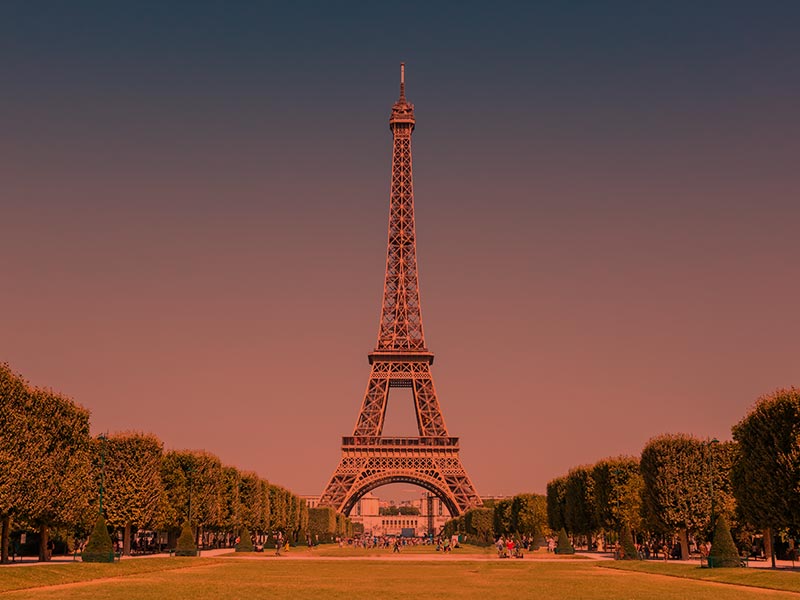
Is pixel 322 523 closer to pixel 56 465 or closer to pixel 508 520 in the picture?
pixel 508 520

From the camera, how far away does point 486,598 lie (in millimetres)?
33375

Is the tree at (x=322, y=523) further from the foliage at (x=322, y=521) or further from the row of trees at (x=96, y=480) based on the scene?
the row of trees at (x=96, y=480)

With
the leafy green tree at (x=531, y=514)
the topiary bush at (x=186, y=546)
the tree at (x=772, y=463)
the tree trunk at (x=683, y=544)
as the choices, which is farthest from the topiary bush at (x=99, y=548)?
the leafy green tree at (x=531, y=514)

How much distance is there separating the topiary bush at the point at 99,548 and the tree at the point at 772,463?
38.8m

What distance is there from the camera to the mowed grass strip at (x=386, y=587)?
33875 millimetres

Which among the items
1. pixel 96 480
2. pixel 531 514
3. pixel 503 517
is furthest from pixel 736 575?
pixel 503 517

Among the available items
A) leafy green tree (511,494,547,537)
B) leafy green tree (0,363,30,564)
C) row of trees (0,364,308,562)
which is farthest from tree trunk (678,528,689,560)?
leafy green tree (0,363,30,564)

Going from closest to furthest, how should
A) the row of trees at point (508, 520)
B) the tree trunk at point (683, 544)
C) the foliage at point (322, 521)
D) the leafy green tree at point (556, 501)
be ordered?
the tree trunk at point (683, 544)
the leafy green tree at point (556, 501)
the row of trees at point (508, 520)
the foliage at point (322, 521)

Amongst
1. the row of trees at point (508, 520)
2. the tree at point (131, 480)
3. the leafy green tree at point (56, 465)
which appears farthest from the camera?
the row of trees at point (508, 520)

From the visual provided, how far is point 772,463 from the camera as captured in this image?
5400 cm

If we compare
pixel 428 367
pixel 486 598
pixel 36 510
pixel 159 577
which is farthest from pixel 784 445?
pixel 428 367

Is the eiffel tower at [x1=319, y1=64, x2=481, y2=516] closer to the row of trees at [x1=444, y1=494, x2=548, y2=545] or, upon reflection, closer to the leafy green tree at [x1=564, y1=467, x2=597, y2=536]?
the row of trees at [x1=444, y1=494, x2=548, y2=545]

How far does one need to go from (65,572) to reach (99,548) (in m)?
11.3

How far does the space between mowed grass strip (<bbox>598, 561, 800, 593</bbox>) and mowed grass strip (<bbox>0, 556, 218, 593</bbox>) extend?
29593mm
